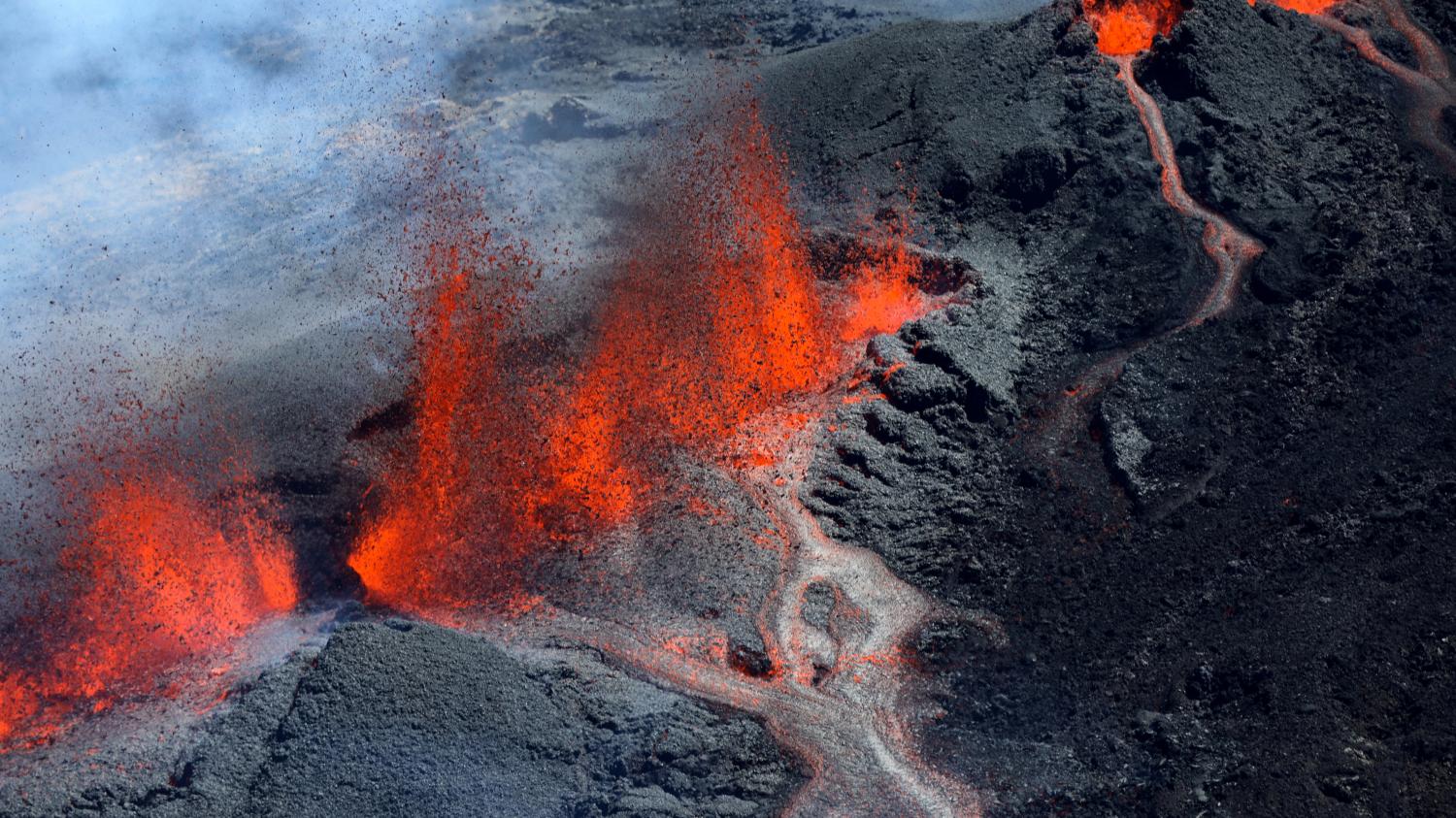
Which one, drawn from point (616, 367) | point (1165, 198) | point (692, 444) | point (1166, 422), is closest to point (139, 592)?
point (616, 367)

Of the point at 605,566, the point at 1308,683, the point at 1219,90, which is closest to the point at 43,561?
the point at 605,566

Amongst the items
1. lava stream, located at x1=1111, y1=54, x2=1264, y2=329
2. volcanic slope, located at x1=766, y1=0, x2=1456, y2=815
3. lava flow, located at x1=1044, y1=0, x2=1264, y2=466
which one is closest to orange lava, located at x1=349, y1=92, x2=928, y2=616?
volcanic slope, located at x1=766, y1=0, x2=1456, y2=815

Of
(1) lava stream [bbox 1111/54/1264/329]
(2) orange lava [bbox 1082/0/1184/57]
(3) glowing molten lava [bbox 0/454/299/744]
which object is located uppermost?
(2) orange lava [bbox 1082/0/1184/57]

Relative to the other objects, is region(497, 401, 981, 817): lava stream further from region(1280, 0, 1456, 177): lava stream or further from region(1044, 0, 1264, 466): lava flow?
region(1280, 0, 1456, 177): lava stream

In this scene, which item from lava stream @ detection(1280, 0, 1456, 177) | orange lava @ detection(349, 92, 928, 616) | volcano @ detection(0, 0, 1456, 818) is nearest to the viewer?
volcano @ detection(0, 0, 1456, 818)

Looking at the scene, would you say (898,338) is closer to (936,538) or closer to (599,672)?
(936,538)

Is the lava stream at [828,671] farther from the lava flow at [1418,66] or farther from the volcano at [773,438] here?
the lava flow at [1418,66]
